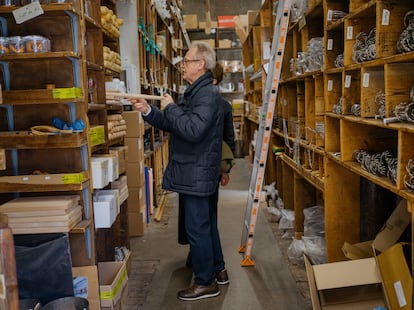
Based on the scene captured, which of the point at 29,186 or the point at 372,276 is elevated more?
the point at 29,186

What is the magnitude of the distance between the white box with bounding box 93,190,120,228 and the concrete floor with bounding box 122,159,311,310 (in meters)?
0.60

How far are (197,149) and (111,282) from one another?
0.98 metres

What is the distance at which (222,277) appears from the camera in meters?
3.31

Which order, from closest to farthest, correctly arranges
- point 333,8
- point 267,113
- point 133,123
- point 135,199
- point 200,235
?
1. point 333,8
2. point 200,235
3. point 267,113
4. point 133,123
5. point 135,199

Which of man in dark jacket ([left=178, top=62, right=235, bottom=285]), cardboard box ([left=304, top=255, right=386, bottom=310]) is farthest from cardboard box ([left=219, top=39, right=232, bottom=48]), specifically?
cardboard box ([left=304, top=255, right=386, bottom=310])

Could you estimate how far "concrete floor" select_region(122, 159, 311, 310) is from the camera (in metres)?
2.99

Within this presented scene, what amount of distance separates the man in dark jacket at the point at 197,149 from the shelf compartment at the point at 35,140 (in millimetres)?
624

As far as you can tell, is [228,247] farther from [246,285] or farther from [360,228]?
[360,228]

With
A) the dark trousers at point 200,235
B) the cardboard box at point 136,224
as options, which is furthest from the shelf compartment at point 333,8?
the cardboard box at point 136,224

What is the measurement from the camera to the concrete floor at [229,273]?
Result: 9.81 feet

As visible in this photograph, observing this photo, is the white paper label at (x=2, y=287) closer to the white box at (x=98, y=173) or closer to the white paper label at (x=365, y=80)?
the white box at (x=98, y=173)

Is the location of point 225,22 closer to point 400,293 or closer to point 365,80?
point 365,80

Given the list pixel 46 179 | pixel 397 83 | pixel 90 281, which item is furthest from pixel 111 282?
pixel 397 83

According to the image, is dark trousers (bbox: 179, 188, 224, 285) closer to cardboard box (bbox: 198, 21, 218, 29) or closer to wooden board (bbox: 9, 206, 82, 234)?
wooden board (bbox: 9, 206, 82, 234)
